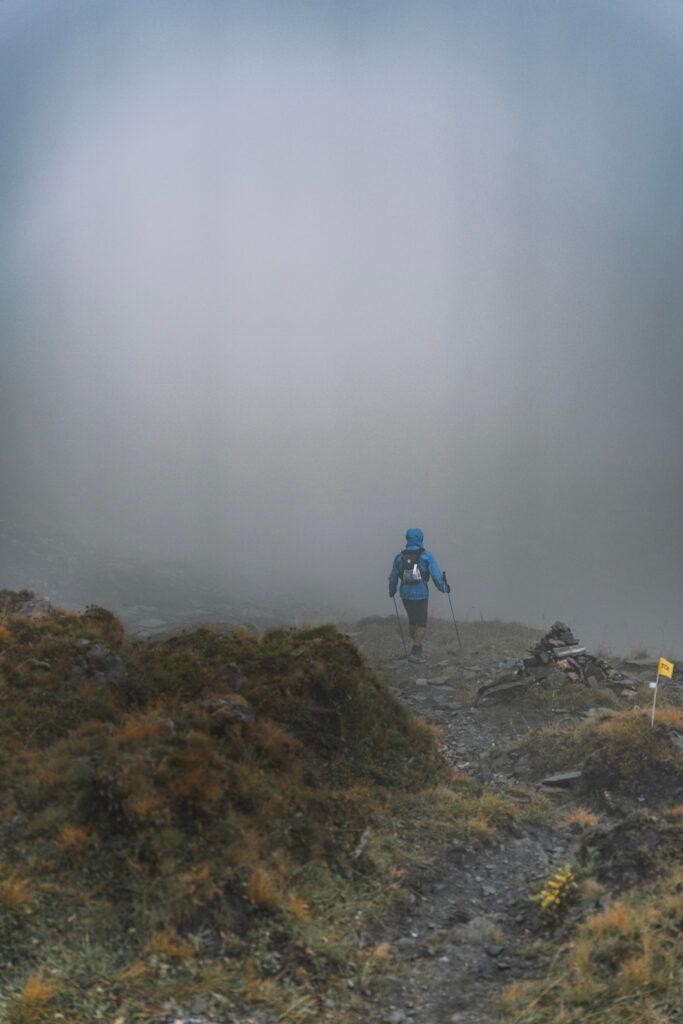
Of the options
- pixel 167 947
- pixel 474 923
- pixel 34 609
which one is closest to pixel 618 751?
pixel 474 923

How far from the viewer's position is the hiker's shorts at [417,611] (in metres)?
26.5

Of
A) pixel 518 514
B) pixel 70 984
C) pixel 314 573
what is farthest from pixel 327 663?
pixel 518 514

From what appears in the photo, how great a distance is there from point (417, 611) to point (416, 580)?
1125 mm

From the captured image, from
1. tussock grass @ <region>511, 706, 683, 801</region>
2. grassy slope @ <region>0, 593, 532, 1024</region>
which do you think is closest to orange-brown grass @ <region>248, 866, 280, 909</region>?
grassy slope @ <region>0, 593, 532, 1024</region>

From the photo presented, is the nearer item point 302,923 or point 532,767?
point 302,923

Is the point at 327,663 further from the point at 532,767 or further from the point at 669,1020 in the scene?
the point at 669,1020

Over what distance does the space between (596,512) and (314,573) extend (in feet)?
289

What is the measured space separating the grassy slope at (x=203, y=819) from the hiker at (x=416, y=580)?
425 inches

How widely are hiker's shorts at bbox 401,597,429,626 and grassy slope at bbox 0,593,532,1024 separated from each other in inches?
→ 424

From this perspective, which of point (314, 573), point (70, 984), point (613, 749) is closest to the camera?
point (70, 984)

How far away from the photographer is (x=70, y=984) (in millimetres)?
7633

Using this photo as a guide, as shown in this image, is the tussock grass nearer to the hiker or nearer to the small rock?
the hiker

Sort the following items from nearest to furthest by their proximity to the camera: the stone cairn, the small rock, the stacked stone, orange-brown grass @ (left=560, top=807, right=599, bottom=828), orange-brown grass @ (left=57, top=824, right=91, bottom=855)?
1. orange-brown grass @ (left=57, top=824, right=91, bottom=855)
2. orange-brown grass @ (left=560, top=807, right=599, bottom=828)
3. the small rock
4. the stone cairn
5. the stacked stone

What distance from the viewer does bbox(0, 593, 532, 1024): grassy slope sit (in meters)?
8.06
